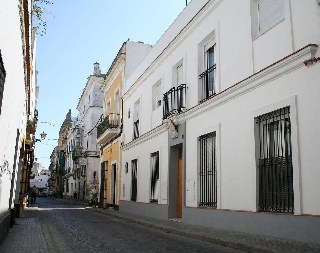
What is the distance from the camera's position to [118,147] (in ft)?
68.6

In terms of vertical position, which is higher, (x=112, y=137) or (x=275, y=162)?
(x=112, y=137)

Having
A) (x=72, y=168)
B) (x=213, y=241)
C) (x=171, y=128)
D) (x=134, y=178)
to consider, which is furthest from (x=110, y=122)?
(x=72, y=168)

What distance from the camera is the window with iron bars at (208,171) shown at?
10.4m

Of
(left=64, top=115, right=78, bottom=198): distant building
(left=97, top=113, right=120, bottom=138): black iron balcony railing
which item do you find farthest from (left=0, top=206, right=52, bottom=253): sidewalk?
(left=64, top=115, right=78, bottom=198): distant building

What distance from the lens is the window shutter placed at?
834 cm

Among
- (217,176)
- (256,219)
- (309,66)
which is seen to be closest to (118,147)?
(217,176)

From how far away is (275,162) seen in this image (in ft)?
26.1

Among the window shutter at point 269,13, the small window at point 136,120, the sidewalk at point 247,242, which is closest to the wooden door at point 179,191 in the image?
the sidewalk at point 247,242

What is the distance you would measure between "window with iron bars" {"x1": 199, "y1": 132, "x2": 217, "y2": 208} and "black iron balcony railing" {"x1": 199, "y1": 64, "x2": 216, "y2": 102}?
1.31 meters

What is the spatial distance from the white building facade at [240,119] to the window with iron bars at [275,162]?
2 cm

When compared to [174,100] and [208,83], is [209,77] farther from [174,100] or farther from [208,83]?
[174,100]

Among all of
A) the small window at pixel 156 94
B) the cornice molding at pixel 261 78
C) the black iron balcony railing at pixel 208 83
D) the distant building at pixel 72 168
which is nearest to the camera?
the cornice molding at pixel 261 78

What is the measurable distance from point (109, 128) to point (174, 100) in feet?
29.1

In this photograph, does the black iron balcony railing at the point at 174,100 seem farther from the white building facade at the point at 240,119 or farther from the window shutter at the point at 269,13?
the window shutter at the point at 269,13
